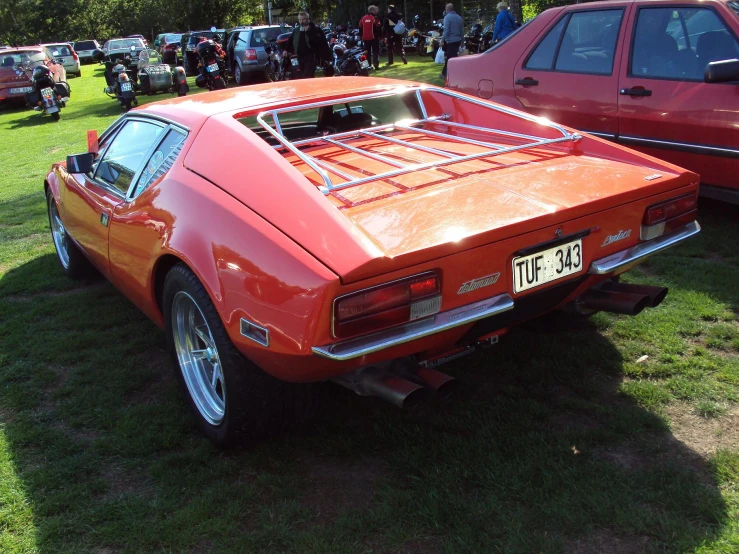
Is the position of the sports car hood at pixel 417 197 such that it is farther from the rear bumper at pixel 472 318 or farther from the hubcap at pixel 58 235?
the hubcap at pixel 58 235

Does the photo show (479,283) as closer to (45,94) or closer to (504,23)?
(504,23)

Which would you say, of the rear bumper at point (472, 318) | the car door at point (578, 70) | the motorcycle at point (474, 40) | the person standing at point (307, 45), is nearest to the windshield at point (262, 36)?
the motorcycle at point (474, 40)

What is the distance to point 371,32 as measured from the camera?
17828 mm

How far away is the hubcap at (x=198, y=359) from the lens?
2.97 m

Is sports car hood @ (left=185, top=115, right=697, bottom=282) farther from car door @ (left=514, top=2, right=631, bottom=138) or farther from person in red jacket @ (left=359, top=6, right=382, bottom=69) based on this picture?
person in red jacket @ (left=359, top=6, right=382, bottom=69)

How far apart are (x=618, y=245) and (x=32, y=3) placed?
61.2 meters

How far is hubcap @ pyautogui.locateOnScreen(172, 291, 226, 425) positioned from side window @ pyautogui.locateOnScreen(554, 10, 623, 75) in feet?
12.5

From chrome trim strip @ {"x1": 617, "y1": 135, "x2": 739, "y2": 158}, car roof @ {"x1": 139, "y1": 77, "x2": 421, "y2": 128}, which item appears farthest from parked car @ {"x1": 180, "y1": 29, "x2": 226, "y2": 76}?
car roof @ {"x1": 139, "y1": 77, "x2": 421, "y2": 128}

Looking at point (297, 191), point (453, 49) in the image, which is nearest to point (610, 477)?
point (297, 191)

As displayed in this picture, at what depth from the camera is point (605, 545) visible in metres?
2.22

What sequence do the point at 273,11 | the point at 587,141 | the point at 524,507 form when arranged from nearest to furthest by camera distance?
the point at 524,507 < the point at 587,141 < the point at 273,11

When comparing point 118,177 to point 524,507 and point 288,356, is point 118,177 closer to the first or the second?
point 288,356

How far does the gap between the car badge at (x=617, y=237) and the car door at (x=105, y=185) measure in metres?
2.16

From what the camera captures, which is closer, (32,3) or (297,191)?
(297,191)
